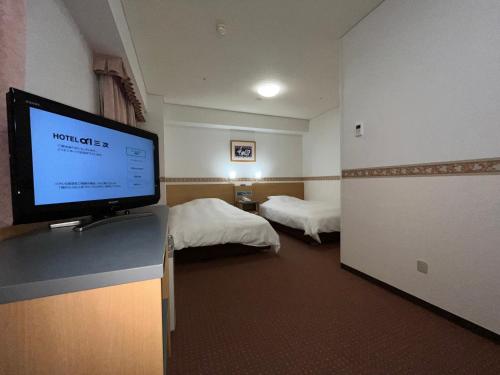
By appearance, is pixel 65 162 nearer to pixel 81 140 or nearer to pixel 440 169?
pixel 81 140

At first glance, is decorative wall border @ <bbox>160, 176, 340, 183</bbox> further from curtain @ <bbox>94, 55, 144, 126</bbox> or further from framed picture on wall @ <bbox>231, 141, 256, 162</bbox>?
curtain @ <bbox>94, 55, 144, 126</bbox>

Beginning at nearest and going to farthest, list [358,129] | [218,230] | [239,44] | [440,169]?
[440,169], [358,129], [239,44], [218,230]

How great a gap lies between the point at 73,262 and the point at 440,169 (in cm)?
207

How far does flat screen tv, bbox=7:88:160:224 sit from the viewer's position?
30.1 inches

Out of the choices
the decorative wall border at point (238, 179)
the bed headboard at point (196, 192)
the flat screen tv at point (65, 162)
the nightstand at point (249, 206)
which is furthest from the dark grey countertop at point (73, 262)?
the nightstand at point (249, 206)

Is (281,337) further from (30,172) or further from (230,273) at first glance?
(30,172)

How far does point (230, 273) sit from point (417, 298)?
168cm

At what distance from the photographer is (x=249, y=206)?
4.65 m

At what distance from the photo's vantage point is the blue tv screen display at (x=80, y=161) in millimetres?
838

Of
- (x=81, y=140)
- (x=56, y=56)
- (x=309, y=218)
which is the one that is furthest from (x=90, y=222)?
(x=309, y=218)

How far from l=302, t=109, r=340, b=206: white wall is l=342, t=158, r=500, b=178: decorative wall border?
8.23 feet

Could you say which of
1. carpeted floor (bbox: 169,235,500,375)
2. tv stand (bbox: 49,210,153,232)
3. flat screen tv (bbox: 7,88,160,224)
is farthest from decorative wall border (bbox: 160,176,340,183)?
tv stand (bbox: 49,210,153,232)

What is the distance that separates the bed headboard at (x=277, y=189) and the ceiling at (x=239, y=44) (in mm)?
2083

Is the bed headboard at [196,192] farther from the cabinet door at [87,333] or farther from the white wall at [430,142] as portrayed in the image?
the cabinet door at [87,333]
